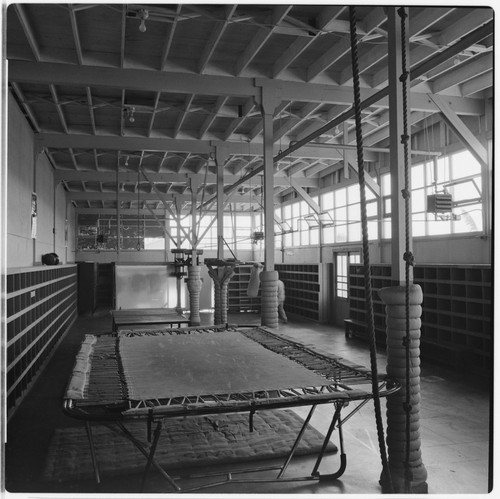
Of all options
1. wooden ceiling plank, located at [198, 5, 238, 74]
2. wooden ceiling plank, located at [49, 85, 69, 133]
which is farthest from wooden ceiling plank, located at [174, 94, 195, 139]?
wooden ceiling plank, located at [49, 85, 69, 133]

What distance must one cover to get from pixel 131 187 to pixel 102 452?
46.9 feet

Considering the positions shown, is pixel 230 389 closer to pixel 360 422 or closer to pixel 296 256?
pixel 360 422

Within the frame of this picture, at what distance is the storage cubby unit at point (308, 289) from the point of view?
47.1ft

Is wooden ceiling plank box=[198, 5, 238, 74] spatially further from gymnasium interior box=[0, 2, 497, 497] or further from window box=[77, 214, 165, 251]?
window box=[77, 214, 165, 251]

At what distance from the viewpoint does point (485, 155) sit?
7.79 meters

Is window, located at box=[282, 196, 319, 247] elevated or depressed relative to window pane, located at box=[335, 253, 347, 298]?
elevated

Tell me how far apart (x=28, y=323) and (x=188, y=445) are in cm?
312

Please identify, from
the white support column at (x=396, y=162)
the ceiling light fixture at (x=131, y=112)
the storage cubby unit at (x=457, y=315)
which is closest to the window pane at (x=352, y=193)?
the storage cubby unit at (x=457, y=315)

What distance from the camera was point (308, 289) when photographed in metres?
15.3

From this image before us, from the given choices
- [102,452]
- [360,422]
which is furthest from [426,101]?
[102,452]

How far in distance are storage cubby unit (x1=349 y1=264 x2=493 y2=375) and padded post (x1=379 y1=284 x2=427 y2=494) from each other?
14.0ft

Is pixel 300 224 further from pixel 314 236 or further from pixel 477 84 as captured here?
pixel 477 84

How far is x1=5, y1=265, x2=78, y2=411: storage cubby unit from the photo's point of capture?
5.24 meters

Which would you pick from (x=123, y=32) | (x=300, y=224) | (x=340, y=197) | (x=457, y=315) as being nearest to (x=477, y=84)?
(x=457, y=315)
